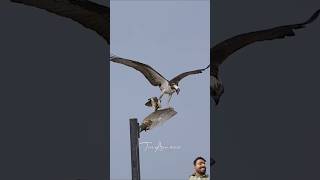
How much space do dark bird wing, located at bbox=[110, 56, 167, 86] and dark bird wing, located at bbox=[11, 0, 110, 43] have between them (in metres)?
Result: 0.41

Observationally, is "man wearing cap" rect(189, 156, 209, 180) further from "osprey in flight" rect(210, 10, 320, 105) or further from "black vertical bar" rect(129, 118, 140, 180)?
"black vertical bar" rect(129, 118, 140, 180)

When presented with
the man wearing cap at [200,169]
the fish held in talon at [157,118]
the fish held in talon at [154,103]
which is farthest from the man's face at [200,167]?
the fish held in talon at [154,103]

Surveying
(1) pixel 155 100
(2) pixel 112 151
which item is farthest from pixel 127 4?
(2) pixel 112 151

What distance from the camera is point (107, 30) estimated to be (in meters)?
6.74

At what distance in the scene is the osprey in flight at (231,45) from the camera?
689cm

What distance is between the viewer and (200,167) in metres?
6.31

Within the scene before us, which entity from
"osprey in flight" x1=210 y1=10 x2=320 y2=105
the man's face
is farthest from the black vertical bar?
"osprey in flight" x1=210 y1=10 x2=320 y2=105

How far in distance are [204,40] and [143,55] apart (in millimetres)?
610

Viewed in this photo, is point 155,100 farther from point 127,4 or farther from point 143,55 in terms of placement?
point 127,4

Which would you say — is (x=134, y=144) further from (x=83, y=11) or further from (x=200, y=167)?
(x=83, y=11)

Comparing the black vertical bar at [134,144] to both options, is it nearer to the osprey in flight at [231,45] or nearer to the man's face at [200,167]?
the man's face at [200,167]

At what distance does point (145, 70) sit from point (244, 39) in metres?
1.17

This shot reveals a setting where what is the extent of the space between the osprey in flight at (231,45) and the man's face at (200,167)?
2.90 ft

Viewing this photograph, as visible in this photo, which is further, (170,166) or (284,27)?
(284,27)
